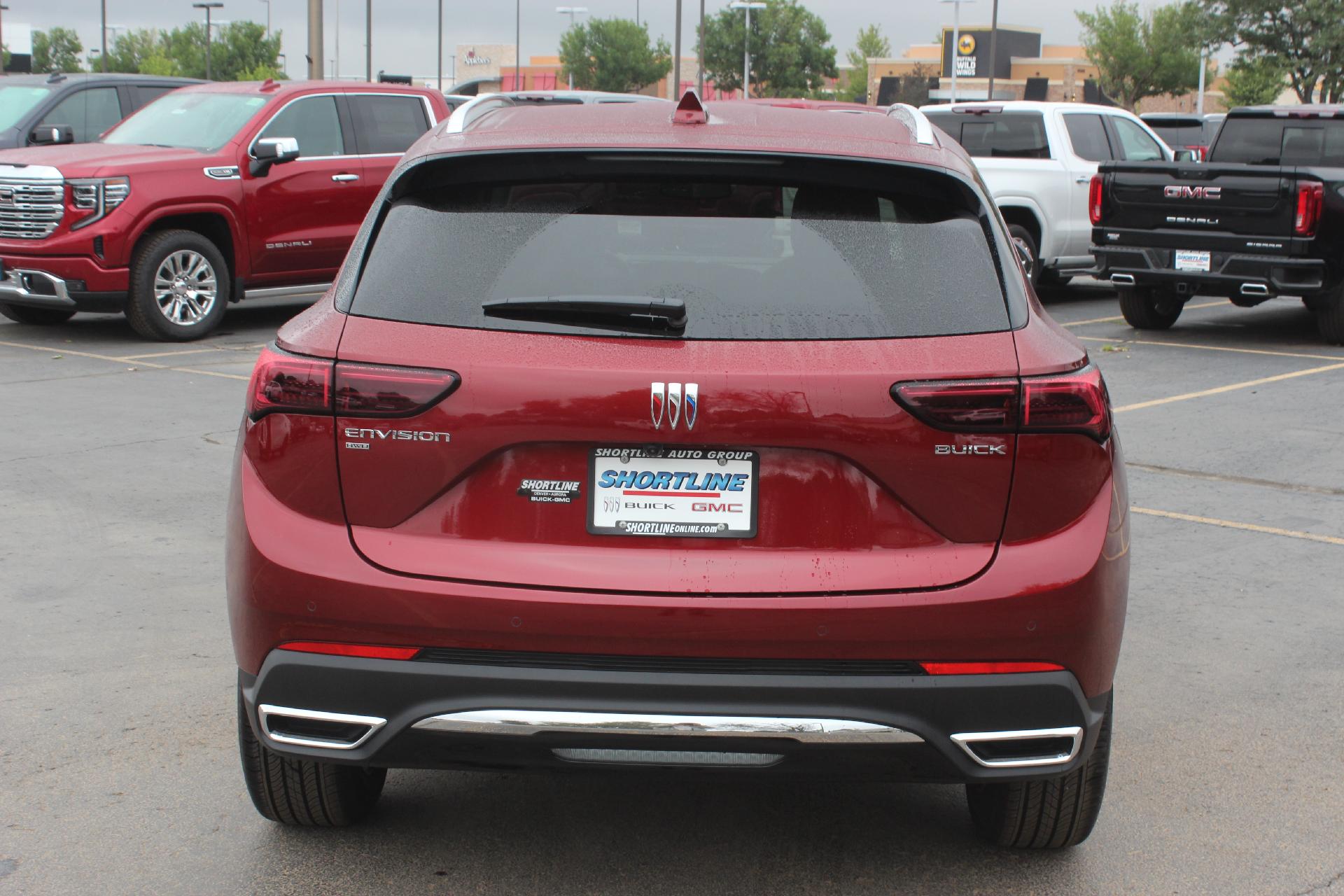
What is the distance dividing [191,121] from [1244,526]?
10172 mm

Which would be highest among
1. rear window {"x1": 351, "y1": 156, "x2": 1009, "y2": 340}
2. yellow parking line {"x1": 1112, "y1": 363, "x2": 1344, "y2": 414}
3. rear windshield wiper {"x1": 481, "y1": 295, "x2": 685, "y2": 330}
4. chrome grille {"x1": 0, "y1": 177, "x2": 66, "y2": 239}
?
rear window {"x1": 351, "y1": 156, "x2": 1009, "y2": 340}

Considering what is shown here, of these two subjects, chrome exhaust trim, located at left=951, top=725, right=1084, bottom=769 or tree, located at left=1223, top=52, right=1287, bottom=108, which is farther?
tree, located at left=1223, top=52, right=1287, bottom=108

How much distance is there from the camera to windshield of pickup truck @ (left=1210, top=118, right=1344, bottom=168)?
46.1 feet

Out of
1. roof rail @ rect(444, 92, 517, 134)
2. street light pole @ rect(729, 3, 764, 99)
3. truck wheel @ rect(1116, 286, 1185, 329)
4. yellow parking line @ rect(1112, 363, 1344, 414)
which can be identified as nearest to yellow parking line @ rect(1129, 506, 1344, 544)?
yellow parking line @ rect(1112, 363, 1344, 414)

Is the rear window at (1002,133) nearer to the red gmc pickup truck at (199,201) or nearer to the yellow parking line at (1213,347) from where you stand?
the yellow parking line at (1213,347)

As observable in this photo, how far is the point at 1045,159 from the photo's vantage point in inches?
649

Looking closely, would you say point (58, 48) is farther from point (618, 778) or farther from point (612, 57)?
point (618, 778)

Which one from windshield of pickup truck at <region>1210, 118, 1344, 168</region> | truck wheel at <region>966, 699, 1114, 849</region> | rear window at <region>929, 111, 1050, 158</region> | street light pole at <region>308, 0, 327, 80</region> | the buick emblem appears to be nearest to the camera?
the buick emblem

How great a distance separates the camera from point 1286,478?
26.6 ft

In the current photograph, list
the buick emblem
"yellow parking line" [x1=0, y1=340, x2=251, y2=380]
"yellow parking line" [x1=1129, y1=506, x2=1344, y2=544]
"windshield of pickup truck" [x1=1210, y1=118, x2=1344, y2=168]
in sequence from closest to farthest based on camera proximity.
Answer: the buick emblem, "yellow parking line" [x1=1129, y1=506, x2=1344, y2=544], "yellow parking line" [x1=0, y1=340, x2=251, y2=380], "windshield of pickup truck" [x1=1210, y1=118, x2=1344, y2=168]

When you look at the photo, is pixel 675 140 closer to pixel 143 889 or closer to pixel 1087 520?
pixel 1087 520

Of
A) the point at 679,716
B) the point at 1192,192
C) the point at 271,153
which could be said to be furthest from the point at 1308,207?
the point at 679,716

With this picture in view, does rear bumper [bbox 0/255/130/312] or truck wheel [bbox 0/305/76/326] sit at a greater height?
rear bumper [bbox 0/255/130/312]

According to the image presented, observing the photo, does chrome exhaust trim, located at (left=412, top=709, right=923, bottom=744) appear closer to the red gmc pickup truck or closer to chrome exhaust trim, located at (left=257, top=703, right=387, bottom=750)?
chrome exhaust trim, located at (left=257, top=703, right=387, bottom=750)
